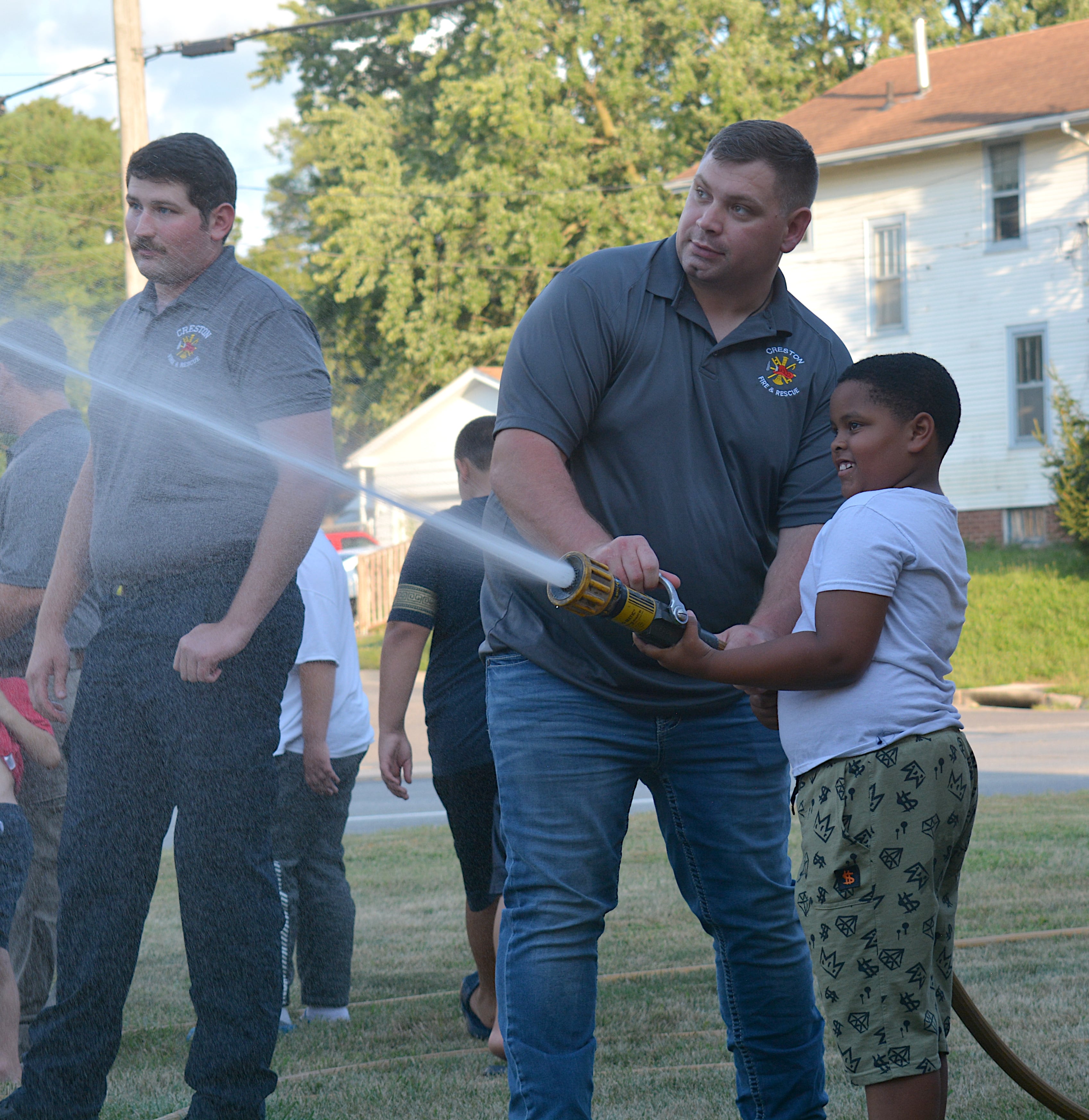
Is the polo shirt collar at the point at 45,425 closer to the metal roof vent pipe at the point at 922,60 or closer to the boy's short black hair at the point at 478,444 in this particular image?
the boy's short black hair at the point at 478,444

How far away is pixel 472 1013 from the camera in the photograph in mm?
4520

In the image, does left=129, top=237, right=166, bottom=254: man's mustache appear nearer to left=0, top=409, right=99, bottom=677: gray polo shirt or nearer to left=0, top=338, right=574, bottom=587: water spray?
left=0, top=338, right=574, bottom=587: water spray

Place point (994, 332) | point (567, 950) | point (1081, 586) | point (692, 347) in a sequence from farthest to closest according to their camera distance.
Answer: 1. point (994, 332)
2. point (1081, 586)
3. point (692, 347)
4. point (567, 950)

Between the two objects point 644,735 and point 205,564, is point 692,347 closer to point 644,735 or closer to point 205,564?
point 644,735

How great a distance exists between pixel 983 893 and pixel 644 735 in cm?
405

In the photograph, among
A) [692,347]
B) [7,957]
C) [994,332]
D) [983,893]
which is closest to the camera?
[692,347]

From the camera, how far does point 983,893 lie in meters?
6.50

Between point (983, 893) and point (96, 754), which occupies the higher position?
point (96, 754)

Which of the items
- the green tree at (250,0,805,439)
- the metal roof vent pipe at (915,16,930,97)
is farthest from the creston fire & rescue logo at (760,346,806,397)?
the green tree at (250,0,805,439)

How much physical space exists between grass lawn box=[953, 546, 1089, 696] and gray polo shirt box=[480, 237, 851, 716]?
1602 cm

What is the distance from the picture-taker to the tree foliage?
34531 mm

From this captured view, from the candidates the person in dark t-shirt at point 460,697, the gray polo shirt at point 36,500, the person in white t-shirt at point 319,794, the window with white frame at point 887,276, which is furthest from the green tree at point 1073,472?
the gray polo shirt at point 36,500

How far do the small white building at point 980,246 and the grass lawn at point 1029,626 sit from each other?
307 cm

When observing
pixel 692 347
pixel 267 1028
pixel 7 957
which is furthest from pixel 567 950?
pixel 7 957
